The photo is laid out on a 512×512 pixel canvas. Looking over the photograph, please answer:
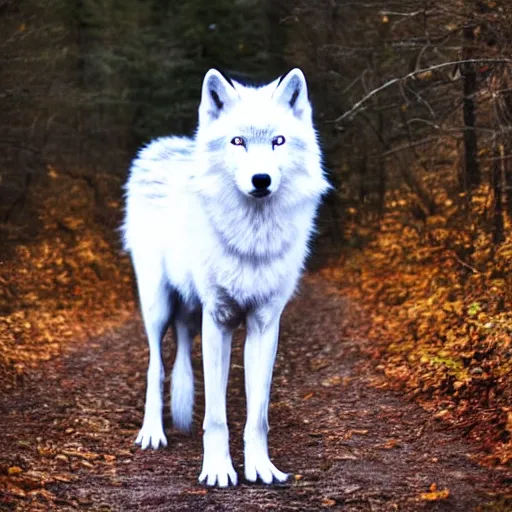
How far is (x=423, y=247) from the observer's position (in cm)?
1074

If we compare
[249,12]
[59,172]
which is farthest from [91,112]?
[249,12]

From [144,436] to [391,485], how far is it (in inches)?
87.5

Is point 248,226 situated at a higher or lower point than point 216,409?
higher

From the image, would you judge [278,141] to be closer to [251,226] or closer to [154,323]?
[251,226]

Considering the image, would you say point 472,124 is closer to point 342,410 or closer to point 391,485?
point 342,410

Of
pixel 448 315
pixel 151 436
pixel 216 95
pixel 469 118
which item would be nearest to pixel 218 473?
pixel 151 436

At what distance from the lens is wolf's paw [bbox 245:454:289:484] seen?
510 centimetres

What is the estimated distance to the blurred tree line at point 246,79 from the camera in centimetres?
938

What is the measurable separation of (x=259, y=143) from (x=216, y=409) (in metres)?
1.98

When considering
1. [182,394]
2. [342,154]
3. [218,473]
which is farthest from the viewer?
[342,154]

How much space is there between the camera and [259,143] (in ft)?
15.8

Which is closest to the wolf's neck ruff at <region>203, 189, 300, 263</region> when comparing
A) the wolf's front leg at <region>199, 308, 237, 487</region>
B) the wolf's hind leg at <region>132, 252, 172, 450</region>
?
the wolf's front leg at <region>199, 308, 237, 487</region>

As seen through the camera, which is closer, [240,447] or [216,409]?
[216,409]

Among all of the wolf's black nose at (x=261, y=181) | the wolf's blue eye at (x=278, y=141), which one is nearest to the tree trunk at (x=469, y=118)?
the wolf's blue eye at (x=278, y=141)
